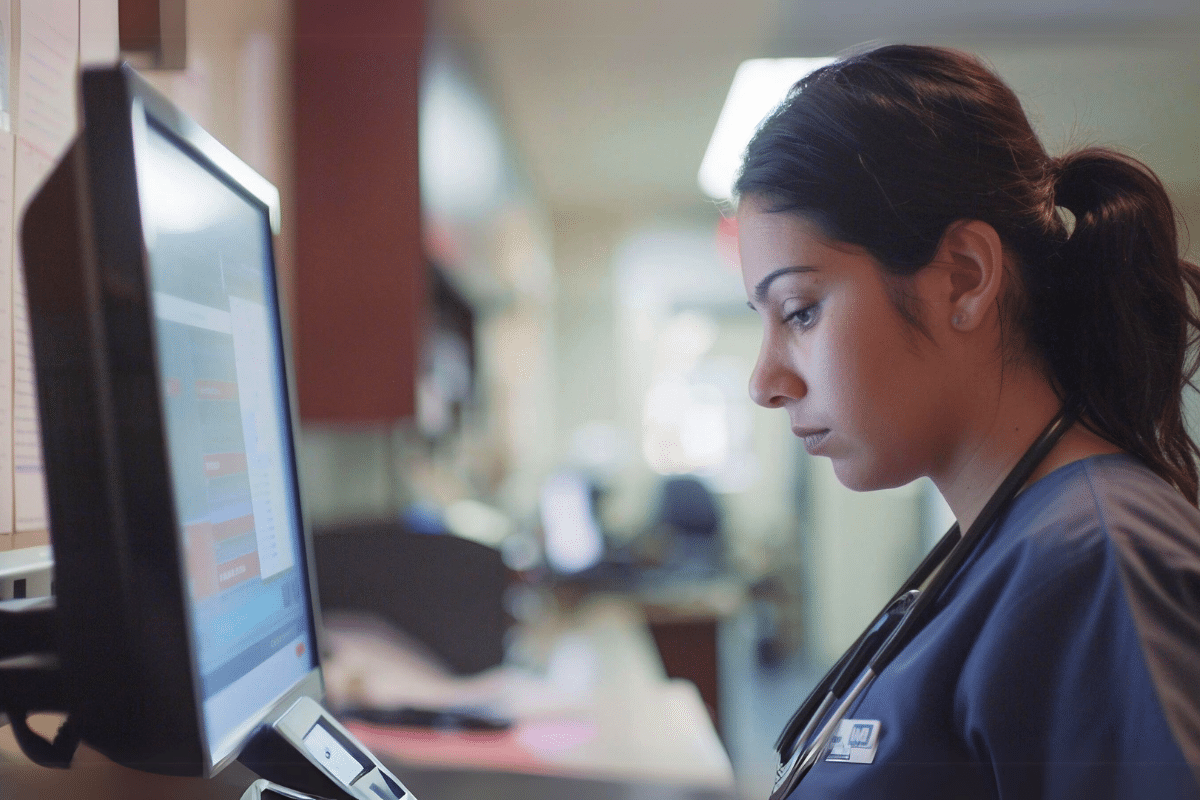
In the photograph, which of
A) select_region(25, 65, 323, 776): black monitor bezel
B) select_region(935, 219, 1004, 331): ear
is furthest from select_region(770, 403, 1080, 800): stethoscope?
select_region(25, 65, 323, 776): black monitor bezel

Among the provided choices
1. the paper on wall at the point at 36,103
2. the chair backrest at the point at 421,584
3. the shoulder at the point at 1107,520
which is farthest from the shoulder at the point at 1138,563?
the chair backrest at the point at 421,584

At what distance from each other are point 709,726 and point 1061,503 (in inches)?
35.1

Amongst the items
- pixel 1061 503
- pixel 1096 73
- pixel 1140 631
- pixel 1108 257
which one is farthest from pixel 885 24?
pixel 1140 631

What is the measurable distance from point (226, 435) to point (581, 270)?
557 centimetres

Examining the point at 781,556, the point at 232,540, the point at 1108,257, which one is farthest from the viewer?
the point at 781,556

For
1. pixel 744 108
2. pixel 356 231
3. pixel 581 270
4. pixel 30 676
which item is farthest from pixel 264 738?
pixel 581 270

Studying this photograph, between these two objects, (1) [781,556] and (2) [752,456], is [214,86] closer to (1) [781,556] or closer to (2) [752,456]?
(1) [781,556]

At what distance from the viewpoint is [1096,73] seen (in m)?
0.87

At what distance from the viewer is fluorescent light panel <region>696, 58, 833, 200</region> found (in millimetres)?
814

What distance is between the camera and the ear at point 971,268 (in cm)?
70

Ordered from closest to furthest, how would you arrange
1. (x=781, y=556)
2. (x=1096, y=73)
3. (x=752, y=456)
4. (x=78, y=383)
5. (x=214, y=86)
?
(x=78, y=383)
(x=1096, y=73)
(x=214, y=86)
(x=781, y=556)
(x=752, y=456)

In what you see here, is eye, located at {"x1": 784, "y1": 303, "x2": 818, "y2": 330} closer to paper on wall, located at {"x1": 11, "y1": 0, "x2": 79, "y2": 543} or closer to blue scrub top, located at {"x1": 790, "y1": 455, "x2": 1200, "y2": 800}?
blue scrub top, located at {"x1": 790, "y1": 455, "x2": 1200, "y2": 800}

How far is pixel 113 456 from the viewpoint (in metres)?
0.44

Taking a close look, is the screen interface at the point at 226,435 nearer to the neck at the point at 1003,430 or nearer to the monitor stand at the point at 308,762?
the monitor stand at the point at 308,762
